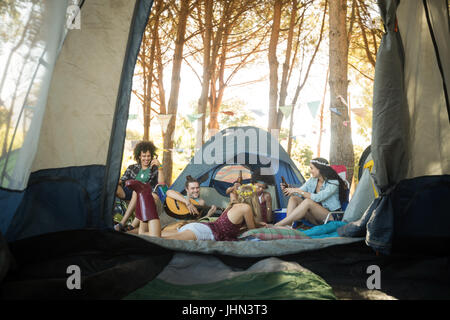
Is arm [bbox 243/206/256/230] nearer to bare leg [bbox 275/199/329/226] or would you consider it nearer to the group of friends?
the group of friends

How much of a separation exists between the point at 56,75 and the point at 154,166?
7.25 ft

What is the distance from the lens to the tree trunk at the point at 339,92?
17.4ft

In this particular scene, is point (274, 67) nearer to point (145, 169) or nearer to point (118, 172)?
point (145, 169)

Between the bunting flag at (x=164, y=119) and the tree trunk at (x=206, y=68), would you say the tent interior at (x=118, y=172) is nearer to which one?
the bunting flag at (x=164, y=119)

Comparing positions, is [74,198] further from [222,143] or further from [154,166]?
[222,143]

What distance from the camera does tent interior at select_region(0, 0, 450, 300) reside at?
175 cm

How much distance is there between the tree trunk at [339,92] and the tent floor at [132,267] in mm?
3329

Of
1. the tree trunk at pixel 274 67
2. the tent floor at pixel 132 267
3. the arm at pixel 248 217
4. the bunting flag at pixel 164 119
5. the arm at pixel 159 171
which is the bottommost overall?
the tent floor at pixel 132 267

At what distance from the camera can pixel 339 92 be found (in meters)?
5.38

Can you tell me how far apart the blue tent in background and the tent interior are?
9.18ft

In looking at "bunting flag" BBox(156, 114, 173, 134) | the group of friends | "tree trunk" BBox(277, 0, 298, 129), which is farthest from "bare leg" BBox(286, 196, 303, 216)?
"tree trunk" BBox(277, 0, 298, 129)

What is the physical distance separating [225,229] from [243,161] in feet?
8.61

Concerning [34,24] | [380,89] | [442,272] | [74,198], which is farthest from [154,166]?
[442,272]

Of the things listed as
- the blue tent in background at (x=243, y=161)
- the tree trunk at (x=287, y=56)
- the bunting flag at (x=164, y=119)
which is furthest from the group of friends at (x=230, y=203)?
the tree trunk at (x=287, y=56)
